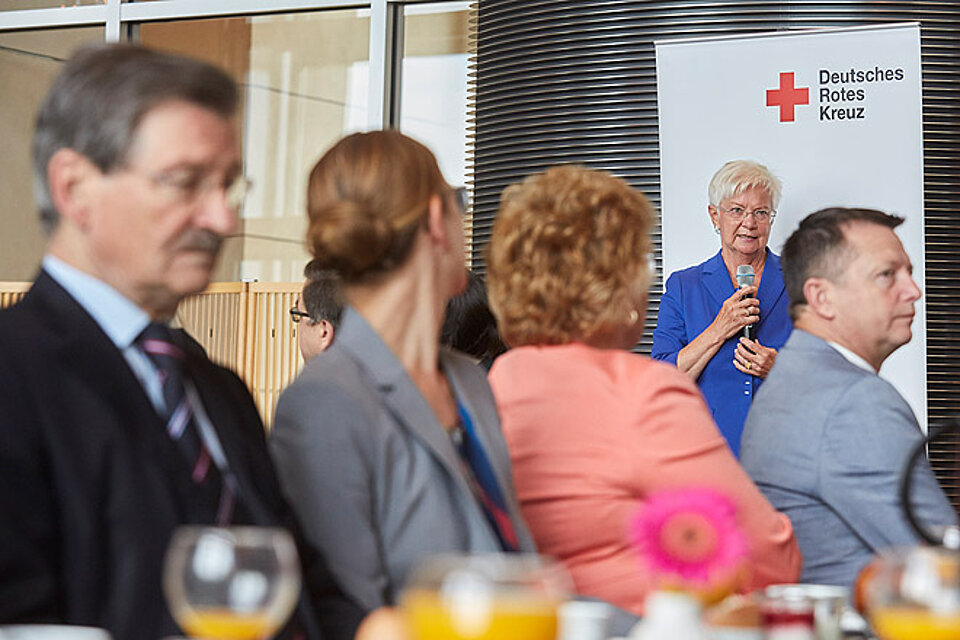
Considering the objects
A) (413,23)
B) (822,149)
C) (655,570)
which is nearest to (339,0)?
(413,23)

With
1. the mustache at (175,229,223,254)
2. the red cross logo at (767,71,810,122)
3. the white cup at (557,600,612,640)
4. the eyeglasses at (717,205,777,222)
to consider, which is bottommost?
the white cup at (557,600,612,640)

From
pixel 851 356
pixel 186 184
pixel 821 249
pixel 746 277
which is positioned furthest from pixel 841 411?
pixel 746 277

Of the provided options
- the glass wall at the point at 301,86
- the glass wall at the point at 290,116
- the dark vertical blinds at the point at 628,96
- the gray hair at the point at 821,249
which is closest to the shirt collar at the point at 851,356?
the gray hair at the point at 821,249

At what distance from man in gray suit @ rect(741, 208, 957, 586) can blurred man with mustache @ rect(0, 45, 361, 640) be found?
1.14 metres

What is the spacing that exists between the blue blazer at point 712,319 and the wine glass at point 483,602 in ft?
10.8

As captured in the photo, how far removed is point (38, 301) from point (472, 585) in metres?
0.75

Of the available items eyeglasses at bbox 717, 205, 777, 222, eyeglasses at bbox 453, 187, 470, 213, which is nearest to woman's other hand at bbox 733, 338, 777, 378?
eyeglasses at bbox 717, 205, 777, 222

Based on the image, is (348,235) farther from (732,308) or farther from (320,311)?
(732,308)

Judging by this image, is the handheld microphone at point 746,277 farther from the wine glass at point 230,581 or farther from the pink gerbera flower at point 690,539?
the wine glass at point 230,581

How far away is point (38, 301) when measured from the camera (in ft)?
5.38

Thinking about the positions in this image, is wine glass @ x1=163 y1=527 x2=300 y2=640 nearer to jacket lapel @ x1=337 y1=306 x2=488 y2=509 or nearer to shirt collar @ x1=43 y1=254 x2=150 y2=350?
shirt collar @ x1=43 y1=254 x2=150 y2=350

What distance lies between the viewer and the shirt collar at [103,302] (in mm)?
1669

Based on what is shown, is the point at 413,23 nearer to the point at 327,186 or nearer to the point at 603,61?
the point at 603,61

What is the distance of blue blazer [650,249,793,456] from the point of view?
440cm
